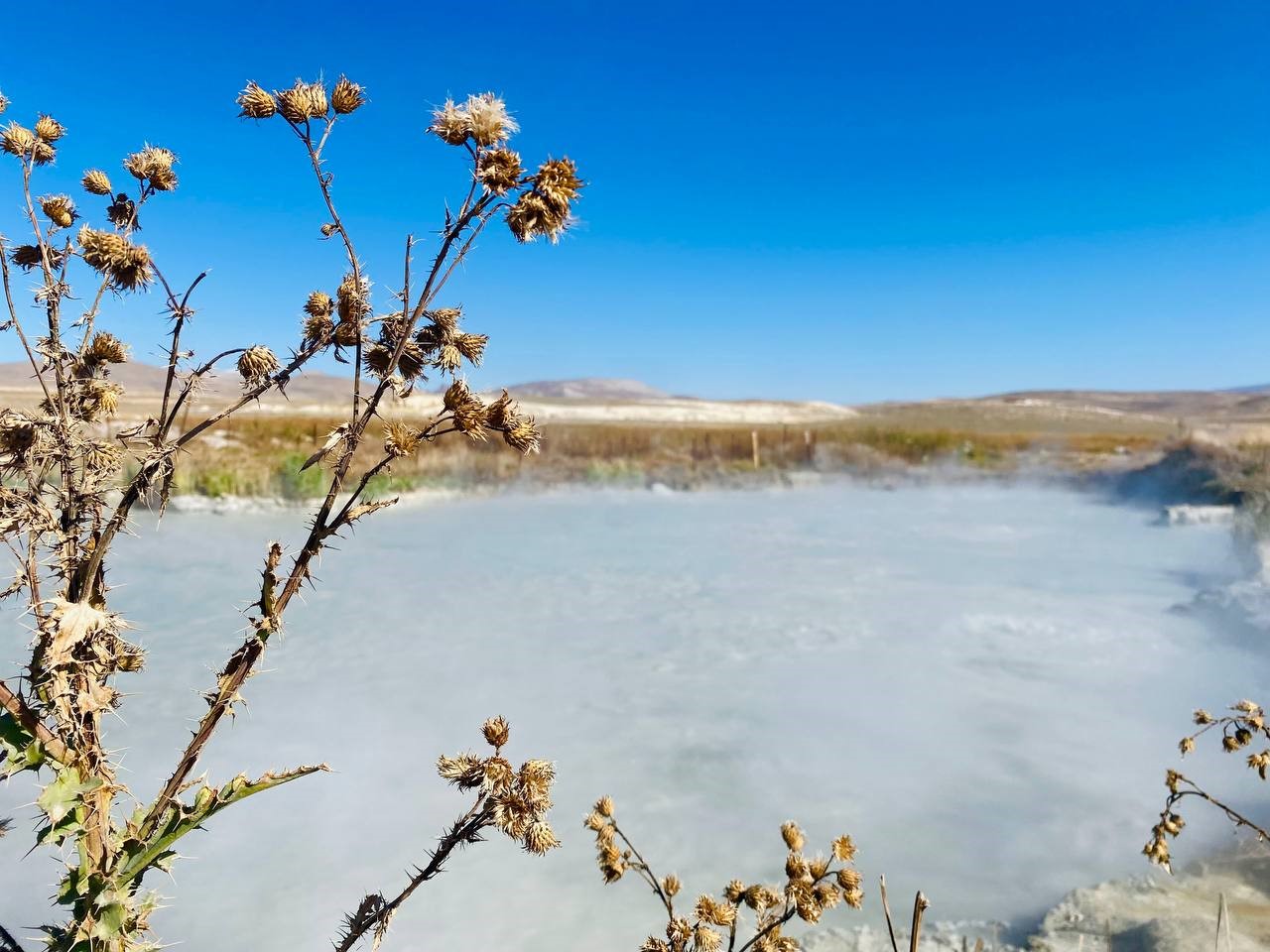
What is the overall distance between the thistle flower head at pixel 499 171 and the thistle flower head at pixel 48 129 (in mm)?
768

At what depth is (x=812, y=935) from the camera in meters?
3.20

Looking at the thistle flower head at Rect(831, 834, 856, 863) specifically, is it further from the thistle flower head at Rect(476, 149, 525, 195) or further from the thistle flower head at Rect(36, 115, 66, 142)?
the thistle flower head at Rect(36, 115, 66, 142)

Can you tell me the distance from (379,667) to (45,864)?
10.2ft

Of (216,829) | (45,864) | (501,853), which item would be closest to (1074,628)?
(501,853)

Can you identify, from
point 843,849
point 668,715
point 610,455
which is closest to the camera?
point 843,849

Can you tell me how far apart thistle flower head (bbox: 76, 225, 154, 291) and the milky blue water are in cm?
254

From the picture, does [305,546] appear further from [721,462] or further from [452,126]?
[721,462]

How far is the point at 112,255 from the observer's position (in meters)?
1.10

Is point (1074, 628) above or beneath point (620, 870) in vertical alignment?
beneath

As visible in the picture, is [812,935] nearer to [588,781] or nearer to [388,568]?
[588,781]

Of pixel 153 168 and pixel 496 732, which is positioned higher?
pixel 153 168

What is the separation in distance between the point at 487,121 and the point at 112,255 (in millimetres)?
546

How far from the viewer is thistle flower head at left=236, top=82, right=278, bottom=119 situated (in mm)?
1054

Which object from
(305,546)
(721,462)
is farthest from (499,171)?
(721,462)
